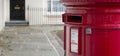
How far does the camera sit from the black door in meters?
23.6

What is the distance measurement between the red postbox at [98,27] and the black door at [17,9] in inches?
815

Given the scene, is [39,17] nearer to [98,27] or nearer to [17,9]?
[17,9]

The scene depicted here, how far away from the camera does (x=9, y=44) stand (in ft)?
41.3

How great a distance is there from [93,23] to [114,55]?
1.08 feet

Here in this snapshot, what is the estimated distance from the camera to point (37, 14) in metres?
23.3

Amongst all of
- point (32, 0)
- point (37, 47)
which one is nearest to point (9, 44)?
point (37, 47)

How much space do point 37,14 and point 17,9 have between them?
154 cm

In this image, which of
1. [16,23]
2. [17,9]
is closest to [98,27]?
[16,23]

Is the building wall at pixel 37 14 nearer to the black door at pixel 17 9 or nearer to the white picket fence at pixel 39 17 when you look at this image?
the white picket fence at pixel 39 17

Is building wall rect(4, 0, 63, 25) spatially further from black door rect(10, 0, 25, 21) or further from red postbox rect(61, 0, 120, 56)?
red postbox rect(61, 0, 120, 56)

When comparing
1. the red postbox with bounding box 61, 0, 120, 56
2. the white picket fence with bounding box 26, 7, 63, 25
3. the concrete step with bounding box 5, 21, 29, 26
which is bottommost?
the concrete step with bounding box 5, 21, 29, 26

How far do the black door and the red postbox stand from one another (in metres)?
20.7

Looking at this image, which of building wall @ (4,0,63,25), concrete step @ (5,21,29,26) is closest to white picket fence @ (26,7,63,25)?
building wall @ (4,0,63,25)

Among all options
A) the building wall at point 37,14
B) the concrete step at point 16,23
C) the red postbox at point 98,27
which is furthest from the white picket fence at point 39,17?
the red postbox at point 98,27
